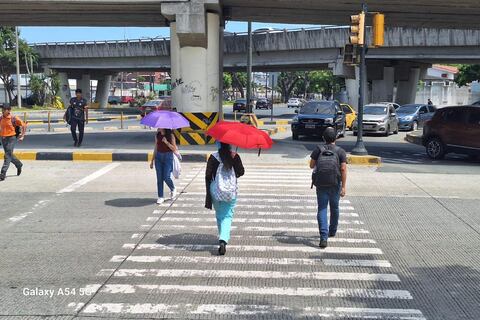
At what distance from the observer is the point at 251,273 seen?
5.85 metres

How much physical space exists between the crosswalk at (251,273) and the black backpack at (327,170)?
876 millimetres

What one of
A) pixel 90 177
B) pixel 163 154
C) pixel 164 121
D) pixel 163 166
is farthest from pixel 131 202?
pixel 90 177

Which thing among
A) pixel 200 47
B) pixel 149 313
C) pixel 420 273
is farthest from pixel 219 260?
pixel 200 47

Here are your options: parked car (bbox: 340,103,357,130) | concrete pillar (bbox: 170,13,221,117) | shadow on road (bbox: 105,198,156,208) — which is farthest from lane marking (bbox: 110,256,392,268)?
parked car (bbox: 340,103,357,130)

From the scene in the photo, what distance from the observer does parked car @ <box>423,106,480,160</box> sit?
15.6 metres

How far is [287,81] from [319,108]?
9288cm

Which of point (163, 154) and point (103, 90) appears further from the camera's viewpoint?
point (103, 90)

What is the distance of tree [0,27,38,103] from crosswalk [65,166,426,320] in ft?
169

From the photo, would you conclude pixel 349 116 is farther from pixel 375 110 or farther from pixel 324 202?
pixel 324 202

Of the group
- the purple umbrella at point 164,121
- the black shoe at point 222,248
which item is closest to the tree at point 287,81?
the purple umbrella at point 164,121

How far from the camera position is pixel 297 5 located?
1847cm

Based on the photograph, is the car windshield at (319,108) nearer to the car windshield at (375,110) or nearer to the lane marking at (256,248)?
the car windshield at (375,110)

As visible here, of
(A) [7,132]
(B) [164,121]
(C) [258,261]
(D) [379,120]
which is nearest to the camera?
(C) [258,261]

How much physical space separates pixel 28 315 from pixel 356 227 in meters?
5.01
